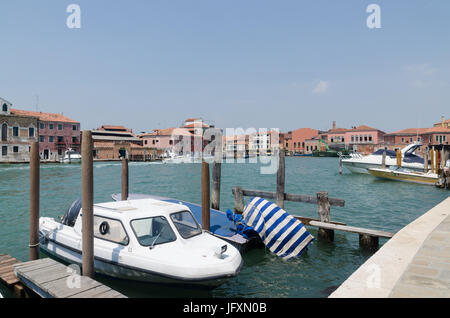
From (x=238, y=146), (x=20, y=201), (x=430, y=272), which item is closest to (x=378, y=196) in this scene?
(x=430, y=272)

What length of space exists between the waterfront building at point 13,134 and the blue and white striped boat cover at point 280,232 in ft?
177

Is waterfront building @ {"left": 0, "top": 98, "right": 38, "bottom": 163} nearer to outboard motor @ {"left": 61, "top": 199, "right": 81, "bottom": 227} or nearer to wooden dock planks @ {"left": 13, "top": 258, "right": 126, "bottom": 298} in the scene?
outboard motor @ {"left": 61, "top": 199, "right": 81, "bottom": 227}

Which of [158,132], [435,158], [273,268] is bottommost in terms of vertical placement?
[273,268]

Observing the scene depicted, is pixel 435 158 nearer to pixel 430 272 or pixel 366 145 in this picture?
pixel 430 272

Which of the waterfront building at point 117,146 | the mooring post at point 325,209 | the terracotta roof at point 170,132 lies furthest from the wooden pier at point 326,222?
the terracotta roof at point 170,132

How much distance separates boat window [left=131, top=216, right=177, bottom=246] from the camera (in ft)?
20.4

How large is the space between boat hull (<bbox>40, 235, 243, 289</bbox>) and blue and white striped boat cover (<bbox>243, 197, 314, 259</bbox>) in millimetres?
2454

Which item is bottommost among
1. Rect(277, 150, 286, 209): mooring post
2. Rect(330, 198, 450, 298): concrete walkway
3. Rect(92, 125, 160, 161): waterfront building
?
Rect(330, 198, 450, 298): concrete walkway

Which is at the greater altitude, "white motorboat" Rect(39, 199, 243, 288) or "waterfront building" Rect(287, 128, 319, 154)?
"waterfront building" Rect(287, 128, 319, 154)

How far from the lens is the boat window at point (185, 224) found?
6.76 metres

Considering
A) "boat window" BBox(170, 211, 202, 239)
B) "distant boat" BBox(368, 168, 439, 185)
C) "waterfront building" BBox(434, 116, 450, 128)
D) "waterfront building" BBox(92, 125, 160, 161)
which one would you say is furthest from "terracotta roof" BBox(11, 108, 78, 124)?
"waterfront building" BBox(434, 116, 450, 128)

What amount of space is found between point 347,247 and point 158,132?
3387 inches

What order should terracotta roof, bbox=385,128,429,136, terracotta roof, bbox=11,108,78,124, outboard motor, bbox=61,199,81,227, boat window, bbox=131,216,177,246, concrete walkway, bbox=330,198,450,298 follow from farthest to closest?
terracotta roof, bbox=385,128,429,136, terracotta roof, bbox=11,108,78,124, outboard motor, bbox=61,199,81,227, boat window, bbox=131,216,177,246, concrete walkway, bbox=330,198,450,298
